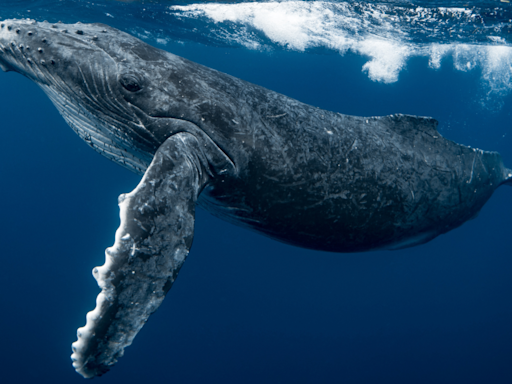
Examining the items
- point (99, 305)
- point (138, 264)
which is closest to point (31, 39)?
point (138, 264)

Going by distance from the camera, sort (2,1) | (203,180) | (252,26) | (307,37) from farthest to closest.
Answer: (307,37), (252,26), (2,1), (203,180)

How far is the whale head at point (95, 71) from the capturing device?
382 cm

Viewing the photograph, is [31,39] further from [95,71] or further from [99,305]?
[99,305]

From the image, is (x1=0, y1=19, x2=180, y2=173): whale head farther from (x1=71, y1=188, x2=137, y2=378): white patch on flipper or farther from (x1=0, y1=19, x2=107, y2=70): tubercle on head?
(x1=71, y1=188, x2=137, y2=378): white patch on flipper

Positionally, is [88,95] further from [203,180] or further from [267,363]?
[267,363]

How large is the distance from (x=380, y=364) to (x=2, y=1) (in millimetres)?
39286

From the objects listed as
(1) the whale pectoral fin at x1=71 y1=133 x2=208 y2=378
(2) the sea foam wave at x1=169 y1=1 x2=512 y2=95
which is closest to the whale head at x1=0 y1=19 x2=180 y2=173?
(1) the whale pectoral fin at x1=71 y1=133 x2=208 y2=378

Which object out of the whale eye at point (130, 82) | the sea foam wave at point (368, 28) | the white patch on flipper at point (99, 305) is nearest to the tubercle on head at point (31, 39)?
the whale eye at point (130, 82)

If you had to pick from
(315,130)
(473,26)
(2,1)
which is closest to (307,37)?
(473,26)

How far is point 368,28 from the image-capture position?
20.6 m

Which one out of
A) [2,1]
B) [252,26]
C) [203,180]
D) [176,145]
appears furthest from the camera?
[252,26]

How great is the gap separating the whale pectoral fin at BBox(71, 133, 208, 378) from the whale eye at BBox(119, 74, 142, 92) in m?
1.29

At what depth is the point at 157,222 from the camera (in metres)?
2.86

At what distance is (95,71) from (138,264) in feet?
8.55
